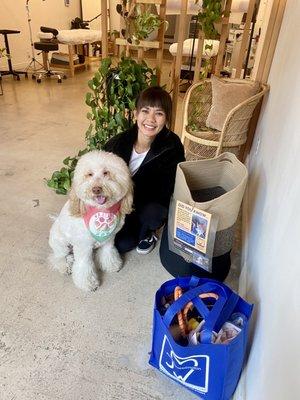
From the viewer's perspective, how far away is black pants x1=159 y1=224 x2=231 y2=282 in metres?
1.46

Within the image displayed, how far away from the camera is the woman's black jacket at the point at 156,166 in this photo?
1.61m

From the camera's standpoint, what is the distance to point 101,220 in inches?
52.1

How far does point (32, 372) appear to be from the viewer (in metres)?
1.14

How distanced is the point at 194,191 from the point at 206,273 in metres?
0.41

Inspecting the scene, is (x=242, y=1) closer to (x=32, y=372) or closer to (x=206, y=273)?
(x=206, y=273)

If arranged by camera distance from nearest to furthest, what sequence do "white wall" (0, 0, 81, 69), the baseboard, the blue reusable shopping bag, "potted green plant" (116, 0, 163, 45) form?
the blue reusable shopping bag, the baseboard, "potted green plant" (116, 0, 163, 45), "white wall" (0, 0, 81, 69)

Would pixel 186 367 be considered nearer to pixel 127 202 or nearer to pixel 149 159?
pixel 127 202

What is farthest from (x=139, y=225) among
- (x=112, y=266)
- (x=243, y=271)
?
(x=243, y=271)

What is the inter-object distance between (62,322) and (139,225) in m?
0.63

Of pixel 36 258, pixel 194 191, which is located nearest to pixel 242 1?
pixel 194 191

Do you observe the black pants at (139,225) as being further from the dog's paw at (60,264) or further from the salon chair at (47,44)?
the salon chair at (47,44)

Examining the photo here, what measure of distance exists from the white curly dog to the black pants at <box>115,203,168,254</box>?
111mm

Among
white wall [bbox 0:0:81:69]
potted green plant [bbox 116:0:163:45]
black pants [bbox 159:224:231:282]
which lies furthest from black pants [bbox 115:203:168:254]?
white wall [bbox 0:0:81:69]

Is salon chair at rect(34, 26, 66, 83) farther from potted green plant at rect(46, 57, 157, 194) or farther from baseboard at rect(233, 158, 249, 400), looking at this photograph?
baseboard at rect(233, 158, 249, 400)
